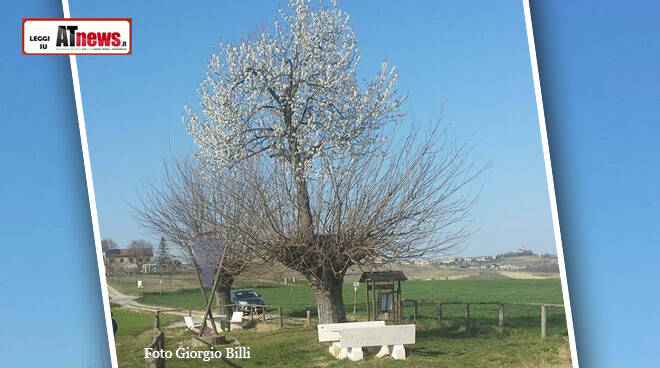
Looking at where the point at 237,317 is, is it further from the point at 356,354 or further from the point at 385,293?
the point at 356,354

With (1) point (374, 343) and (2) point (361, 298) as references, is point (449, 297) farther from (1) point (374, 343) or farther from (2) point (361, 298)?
(1) point (374, 343)

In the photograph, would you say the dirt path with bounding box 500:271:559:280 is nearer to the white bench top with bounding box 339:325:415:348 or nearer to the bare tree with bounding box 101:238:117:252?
the white bench top with bounding box 339:325:415:348

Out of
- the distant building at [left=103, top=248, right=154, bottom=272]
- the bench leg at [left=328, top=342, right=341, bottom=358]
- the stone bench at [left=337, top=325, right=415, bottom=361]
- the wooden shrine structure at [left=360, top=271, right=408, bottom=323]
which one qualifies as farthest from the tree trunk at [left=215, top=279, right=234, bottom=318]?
the stone bench at [left=337, top=325, right=415, bottom=361]

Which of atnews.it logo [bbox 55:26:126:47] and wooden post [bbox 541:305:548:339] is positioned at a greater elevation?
atnews.it logo [bbox 55:26:126:47]

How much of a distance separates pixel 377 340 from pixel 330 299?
5.08 ft

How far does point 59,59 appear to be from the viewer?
821cm

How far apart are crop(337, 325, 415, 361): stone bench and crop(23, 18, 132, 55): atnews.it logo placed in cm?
419

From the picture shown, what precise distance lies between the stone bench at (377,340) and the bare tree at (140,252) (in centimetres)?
305

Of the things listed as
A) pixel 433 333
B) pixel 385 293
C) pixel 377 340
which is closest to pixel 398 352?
pixel 377 340

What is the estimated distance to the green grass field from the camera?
9.21m

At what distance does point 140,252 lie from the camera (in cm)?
1051

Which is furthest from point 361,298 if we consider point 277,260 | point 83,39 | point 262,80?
point 83,39

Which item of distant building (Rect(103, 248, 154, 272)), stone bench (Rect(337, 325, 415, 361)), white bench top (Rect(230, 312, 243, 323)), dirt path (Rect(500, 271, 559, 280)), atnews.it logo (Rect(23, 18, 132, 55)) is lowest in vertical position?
stone bench (Rect(337, 325, 415, 361))

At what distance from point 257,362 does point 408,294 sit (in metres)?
3.12
